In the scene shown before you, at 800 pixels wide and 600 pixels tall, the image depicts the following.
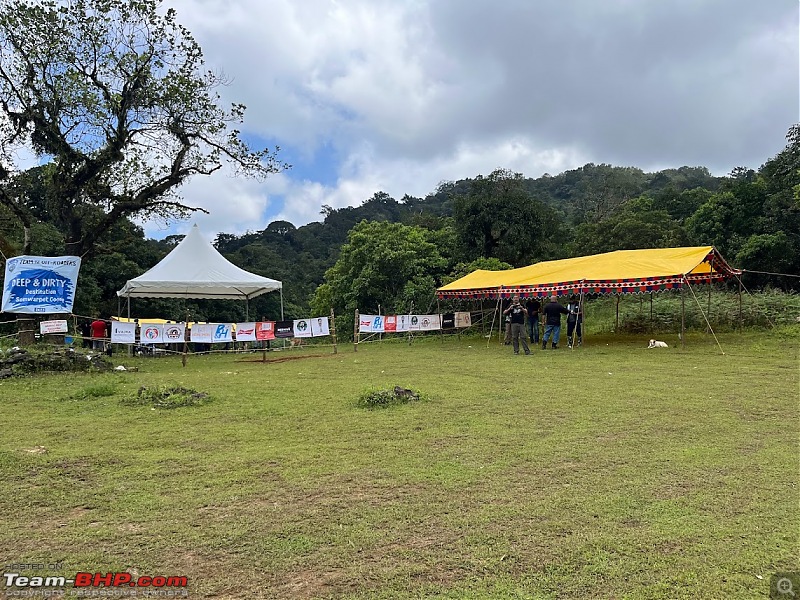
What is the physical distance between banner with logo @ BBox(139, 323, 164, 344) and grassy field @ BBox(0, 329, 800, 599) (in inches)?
199

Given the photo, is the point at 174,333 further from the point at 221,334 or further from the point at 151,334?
the point at 221,334

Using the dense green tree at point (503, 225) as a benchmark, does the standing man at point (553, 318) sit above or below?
below

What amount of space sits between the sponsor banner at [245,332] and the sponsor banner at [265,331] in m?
0.11

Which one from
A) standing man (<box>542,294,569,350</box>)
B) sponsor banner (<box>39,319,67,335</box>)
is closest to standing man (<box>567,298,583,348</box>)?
standing man (<box>542,294,569,350</box>)

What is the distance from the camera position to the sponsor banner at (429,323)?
59.5 ft

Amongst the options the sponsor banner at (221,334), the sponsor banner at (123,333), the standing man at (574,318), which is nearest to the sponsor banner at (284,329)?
the sponsor banner at (221,334)

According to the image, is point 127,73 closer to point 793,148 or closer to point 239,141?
point 239,141

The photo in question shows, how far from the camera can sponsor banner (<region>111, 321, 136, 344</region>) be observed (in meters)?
13.0

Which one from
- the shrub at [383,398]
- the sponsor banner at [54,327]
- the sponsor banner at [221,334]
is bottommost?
the shrub at [383,398]

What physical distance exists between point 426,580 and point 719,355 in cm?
1149

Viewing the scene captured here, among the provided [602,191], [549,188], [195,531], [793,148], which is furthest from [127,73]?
[549,188]

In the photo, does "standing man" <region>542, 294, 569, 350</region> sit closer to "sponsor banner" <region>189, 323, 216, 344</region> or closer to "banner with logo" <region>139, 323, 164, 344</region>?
"sponsor banner" <region>189, 323, 216, 344</region>

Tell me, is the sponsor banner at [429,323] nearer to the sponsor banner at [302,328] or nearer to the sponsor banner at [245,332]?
the sponsor banner at [302,328]

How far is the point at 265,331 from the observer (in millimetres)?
14914
